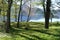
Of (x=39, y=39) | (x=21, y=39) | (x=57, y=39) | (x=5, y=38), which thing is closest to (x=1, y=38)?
(x=5, y=38)

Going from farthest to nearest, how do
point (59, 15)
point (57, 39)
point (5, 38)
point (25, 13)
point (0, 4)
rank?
point (25, 13)
point (59, 15)
point (0, 4)
point (5, 38)
point (57, 39)

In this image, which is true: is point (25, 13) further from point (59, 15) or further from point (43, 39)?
point (43, 39)

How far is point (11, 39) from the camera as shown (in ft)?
48.1

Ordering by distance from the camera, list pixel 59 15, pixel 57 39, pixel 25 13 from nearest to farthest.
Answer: pixel 57 39 → pixel 59 15 → pixel 25 13

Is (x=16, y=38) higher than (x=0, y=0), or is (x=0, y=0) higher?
(x=0, y=0)

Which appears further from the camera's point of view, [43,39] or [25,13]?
[25,13]

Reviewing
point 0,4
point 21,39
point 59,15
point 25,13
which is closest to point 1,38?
point 21,39

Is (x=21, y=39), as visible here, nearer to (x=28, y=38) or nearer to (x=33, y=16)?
(x=28, y=38)

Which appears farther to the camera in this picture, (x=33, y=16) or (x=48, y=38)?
(x=33, y=16)

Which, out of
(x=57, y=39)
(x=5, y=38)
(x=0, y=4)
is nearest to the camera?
(x=57, y=39)

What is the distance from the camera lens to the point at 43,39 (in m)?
14.2

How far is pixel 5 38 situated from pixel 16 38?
893 millimetres

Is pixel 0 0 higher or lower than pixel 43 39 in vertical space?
higher

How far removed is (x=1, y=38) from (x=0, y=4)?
18000 millimetres
